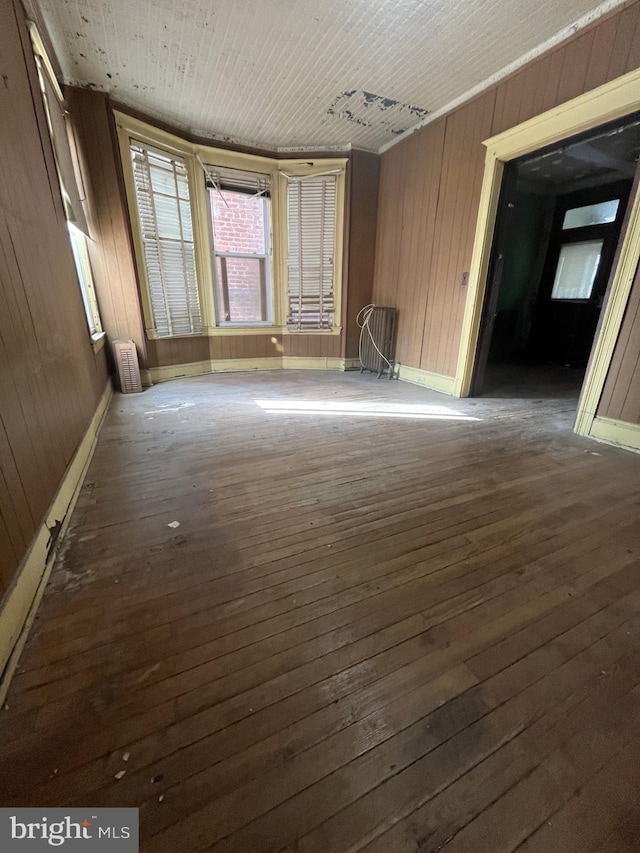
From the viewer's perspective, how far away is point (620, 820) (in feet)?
2.59

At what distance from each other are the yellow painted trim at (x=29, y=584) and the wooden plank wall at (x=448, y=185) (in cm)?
386

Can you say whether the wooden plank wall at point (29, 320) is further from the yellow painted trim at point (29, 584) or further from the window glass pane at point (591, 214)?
the window glass pane at point (591, 214)

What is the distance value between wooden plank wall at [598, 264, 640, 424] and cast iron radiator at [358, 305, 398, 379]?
270 cm

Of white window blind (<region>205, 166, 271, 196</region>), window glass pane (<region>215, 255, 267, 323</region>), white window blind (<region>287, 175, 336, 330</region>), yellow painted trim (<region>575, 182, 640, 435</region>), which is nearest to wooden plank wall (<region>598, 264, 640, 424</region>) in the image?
yellow painted trim (<region>575, 182, 640, 435</region>)

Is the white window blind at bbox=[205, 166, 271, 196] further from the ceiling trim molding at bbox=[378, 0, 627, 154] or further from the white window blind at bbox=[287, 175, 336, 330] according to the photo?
the ceiling trim molding at bbox=[378, 0, 627, 154]

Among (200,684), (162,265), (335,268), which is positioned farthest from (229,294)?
(200,684)

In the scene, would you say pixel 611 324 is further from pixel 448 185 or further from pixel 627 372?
pixel 448 185

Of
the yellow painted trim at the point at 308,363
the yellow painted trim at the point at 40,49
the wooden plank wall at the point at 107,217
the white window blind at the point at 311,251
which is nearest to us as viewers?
the yellow painted trim at the point at 40,49

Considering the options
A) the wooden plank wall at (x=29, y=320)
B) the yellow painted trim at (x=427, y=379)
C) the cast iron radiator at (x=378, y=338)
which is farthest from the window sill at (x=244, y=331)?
the wooden plank wall at (x=29, y=320)

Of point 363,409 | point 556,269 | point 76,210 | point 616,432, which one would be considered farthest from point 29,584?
point 556,269

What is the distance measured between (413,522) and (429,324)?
333cm

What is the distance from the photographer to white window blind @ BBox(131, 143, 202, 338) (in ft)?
13.6

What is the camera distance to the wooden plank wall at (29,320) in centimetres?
133

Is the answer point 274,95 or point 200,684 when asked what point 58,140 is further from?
point 200,684
